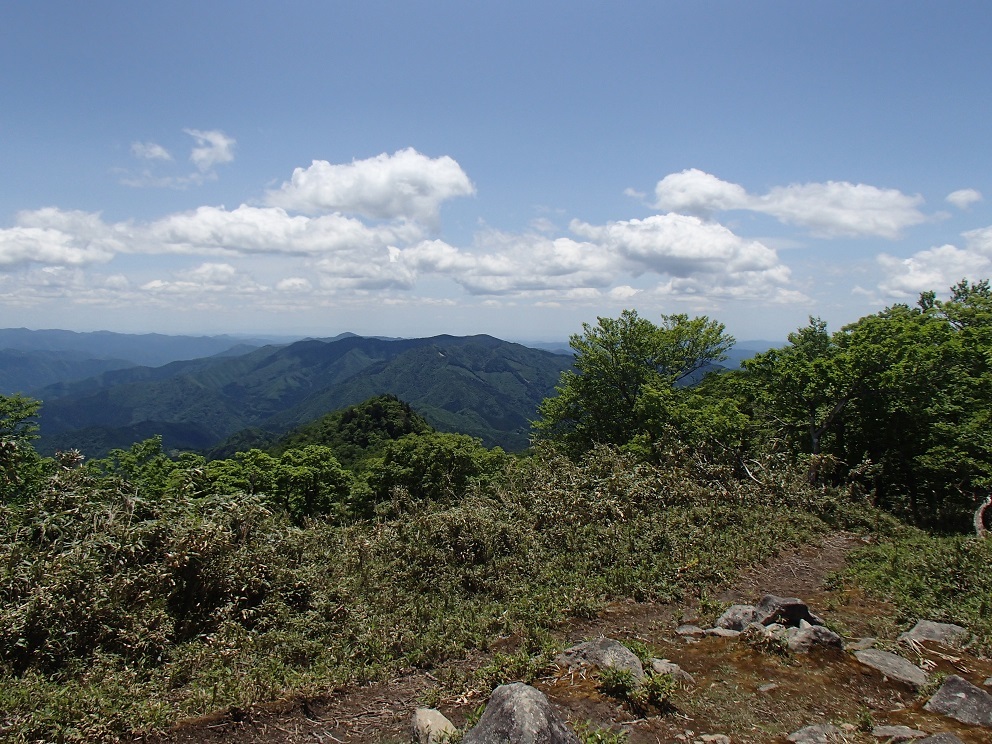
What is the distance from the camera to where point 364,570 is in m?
10.8

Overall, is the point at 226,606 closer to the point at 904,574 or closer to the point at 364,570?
the point at 364,570

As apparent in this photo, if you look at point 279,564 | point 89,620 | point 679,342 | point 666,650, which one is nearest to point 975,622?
point 666,650

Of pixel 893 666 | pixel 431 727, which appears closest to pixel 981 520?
pixel 893 666

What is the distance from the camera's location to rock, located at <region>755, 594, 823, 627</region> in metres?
7.60

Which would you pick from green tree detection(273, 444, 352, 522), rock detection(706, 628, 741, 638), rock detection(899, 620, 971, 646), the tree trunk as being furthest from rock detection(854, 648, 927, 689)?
green tree detection(273, 444, 352, 522)

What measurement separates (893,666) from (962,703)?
1.10m

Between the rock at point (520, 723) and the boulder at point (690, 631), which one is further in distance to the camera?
the boulder at point (690, 631)

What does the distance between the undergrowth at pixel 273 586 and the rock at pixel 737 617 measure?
1.33m

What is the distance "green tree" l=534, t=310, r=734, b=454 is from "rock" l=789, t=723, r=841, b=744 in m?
20.5

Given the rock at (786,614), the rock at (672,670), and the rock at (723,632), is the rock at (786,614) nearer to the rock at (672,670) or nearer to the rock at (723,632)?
the rock at (723,632)

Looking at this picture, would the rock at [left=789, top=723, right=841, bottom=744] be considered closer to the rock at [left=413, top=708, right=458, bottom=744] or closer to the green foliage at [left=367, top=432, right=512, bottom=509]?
the rock at [left=413, top=708, right=458, bottom=744]

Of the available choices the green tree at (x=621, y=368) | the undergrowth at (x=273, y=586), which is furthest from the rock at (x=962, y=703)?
Answer: the green tree at (x=621, y=368)

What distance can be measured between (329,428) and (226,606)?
7372 centimetres

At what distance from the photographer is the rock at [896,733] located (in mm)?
5061
